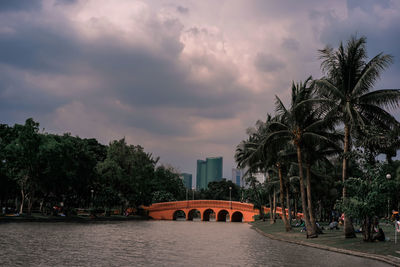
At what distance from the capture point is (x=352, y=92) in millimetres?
26125

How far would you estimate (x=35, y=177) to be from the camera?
52.6 meters

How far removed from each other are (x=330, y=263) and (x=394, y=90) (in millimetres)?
12812

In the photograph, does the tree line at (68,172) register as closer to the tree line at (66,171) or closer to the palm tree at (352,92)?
the tree line at (66,171)

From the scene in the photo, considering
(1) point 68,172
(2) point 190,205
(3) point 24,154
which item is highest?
(3) point 24,154

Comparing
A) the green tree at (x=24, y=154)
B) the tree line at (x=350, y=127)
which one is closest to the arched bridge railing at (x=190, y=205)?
the green tree at (x=24, y=154)

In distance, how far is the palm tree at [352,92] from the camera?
25.7 metres

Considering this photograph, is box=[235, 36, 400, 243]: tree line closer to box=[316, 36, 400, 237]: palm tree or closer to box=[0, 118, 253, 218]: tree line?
box=[316, 36, 400, 237]: palm tree

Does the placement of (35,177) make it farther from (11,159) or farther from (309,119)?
(309,119)

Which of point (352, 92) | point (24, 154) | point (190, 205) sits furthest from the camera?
point (190, 205)

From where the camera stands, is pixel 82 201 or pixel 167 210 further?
pixel 167 210

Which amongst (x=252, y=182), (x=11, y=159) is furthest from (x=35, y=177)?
(x=252, y=182)

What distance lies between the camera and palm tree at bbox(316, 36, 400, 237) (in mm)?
25719

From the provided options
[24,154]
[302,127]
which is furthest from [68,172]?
[302,127]

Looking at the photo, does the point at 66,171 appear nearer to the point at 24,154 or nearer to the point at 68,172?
the point at 68,172
